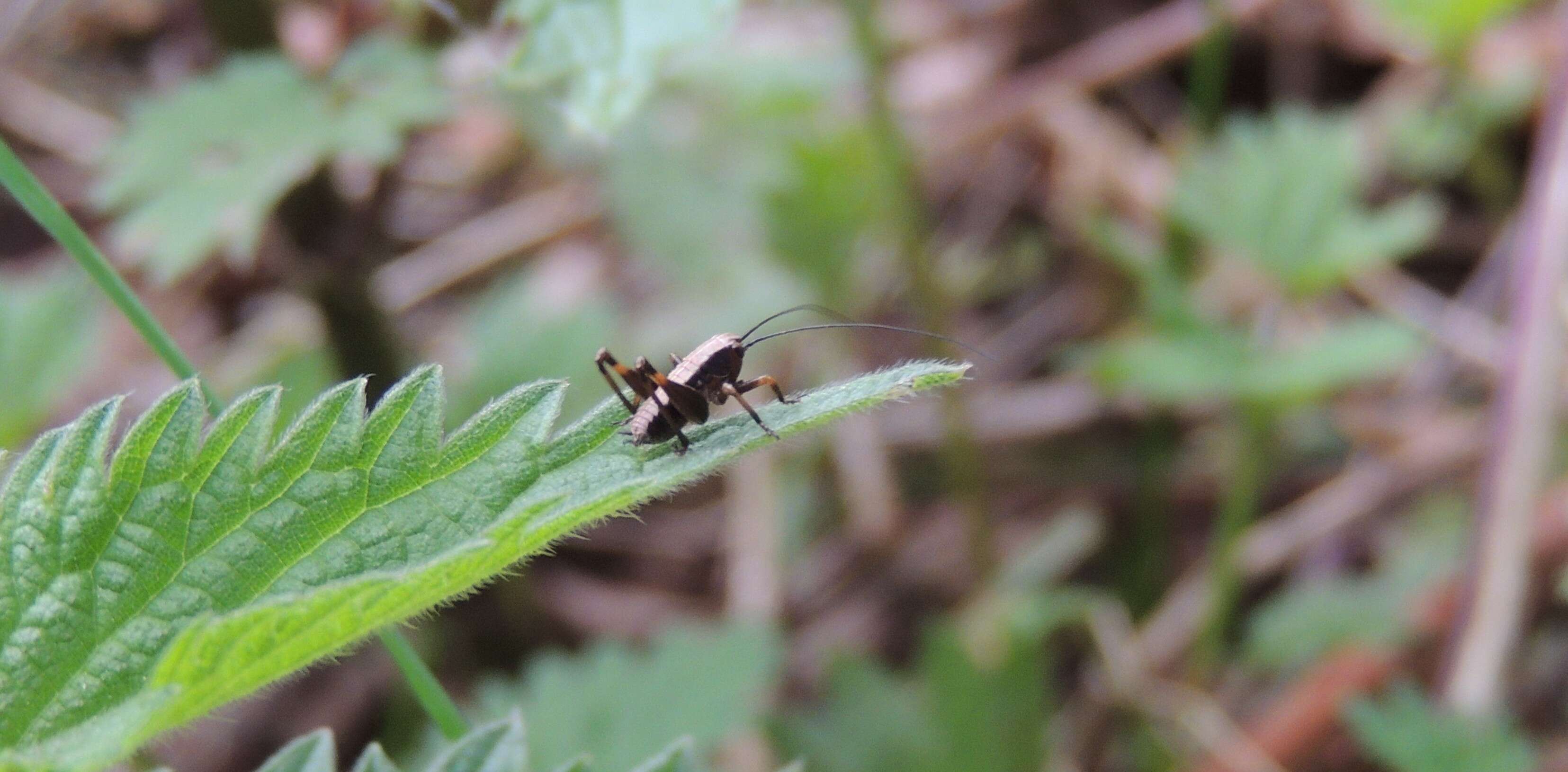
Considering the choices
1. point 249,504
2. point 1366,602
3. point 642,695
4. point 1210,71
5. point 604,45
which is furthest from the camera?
point 1210,71

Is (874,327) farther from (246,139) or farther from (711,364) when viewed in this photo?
(246,139)

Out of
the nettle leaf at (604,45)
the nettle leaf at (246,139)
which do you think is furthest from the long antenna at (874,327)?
the nettle leaf at (246,139)

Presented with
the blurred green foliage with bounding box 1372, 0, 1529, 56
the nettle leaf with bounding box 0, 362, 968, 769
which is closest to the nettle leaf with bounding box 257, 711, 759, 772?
the nettle leaf with bounding box 0, 362, 968, 769

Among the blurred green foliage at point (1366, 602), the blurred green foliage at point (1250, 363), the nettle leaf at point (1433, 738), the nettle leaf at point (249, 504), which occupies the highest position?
the nettle leaf at point (249, 504)

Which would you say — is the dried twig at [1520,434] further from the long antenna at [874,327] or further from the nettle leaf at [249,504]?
the nettle leaf at [249,504]

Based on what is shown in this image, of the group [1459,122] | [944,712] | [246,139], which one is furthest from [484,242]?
[1459,122]

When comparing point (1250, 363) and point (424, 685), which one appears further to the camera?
point (1250, 363)
